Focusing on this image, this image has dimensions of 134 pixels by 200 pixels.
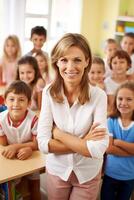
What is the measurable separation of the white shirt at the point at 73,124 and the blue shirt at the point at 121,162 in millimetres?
413

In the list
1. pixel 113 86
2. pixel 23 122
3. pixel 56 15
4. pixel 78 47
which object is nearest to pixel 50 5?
pixel 56 15

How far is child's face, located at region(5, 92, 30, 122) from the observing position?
1.91 metres

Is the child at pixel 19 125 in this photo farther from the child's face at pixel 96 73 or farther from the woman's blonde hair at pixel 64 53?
the child's face at pixel 96 73

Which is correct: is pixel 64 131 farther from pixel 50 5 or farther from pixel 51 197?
pixel 50 5

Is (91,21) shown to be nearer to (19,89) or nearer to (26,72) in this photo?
(26,72)

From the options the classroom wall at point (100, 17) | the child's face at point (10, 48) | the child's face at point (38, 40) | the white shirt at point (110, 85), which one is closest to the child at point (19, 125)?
the white shirt at point (110, 85)

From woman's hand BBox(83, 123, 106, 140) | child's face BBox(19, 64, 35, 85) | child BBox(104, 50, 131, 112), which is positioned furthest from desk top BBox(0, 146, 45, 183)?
child BBox(104, 50, 131, 112)

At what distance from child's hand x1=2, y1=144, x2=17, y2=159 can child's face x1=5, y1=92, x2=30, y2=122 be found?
9.3 inches

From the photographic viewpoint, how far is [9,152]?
1.73m

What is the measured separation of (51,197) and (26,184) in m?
0.55

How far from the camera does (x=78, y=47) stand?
4.42ft

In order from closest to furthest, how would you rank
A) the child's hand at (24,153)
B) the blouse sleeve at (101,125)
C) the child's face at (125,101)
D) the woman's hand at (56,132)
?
1. the blouse sleeve at (101,125)
2. the woman's hand at (56,132)
3. the child's hand at (24,153)
4. the child's face at (125,101)

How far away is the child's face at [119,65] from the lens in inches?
126

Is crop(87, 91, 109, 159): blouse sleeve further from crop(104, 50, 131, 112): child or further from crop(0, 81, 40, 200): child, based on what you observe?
crop(104, 50, 131, 112): child
